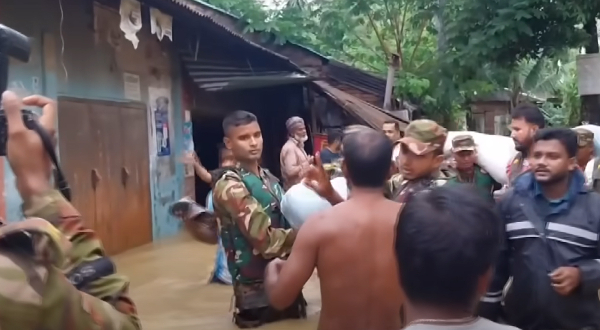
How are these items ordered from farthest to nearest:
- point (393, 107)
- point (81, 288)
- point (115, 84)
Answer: point (393, 107) → point (115, 84) → point (81, 288)

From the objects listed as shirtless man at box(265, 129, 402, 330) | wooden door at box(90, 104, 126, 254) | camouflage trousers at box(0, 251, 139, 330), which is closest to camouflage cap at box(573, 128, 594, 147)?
shirtless man at box(265, 129, 402, 330)

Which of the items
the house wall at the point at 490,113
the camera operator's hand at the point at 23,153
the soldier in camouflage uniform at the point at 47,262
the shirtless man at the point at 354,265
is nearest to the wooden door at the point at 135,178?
the shirtless man at the point at 354,265

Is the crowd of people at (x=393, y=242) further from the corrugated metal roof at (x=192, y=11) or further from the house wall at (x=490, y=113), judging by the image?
the house wall at (x=490, y=113)

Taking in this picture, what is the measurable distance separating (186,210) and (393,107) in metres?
8.41

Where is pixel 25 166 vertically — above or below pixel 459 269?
above

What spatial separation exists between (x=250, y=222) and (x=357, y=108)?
665 centimetres

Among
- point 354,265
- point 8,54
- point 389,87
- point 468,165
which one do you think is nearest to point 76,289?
point 8,54

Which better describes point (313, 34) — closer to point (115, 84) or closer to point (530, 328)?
point (115, 84)

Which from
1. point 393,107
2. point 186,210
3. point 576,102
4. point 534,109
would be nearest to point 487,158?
point 534,109

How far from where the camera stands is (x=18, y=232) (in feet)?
5.14

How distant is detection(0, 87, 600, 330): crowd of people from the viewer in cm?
172

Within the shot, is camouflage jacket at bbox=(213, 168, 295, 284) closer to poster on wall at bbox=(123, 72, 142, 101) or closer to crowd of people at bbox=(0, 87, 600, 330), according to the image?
crowd of people at bbox=(0, 87, 600, 330)

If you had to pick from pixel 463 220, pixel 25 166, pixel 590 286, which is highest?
pixel 25 166

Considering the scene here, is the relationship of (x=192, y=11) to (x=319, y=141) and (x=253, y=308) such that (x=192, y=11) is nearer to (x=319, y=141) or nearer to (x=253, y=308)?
(x=319, y=141)
